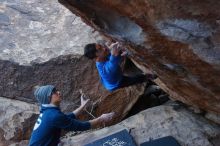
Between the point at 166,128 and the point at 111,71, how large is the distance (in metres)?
1.41

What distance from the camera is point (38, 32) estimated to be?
748 centimetres

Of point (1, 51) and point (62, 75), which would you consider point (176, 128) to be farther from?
point (1, 51)

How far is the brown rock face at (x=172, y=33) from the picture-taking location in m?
3.75

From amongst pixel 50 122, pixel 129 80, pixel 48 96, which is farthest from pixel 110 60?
pixel 50 122

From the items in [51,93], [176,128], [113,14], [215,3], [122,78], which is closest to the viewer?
[215,3]

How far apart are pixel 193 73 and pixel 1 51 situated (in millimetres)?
3816

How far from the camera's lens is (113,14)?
173 inches

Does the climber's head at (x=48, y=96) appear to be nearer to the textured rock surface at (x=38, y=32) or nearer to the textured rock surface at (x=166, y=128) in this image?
the textured rock surface at (x=166, y=128)

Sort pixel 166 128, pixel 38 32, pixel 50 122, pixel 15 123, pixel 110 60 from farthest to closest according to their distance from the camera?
pixel 38 32 → pixel 15 123 → pixel 166 128 → pixel 110 60 → pixel 50 122

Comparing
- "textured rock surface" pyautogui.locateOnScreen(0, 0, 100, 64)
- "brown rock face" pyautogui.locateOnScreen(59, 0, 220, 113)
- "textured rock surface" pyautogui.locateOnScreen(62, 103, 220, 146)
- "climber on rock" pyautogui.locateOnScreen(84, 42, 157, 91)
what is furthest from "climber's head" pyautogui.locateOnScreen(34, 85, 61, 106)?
"textured rock surface" pyautogui.locateOnScreen(0, 0, 100, 64)

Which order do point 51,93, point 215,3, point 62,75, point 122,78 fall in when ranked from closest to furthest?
point 215,3 → point 51,93 → point 122,78 → point 62,75

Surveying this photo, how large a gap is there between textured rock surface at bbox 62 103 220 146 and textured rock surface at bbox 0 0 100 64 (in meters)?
1.52

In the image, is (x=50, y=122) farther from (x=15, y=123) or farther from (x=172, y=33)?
(x=15, y=123)

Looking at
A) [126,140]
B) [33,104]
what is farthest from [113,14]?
[33,104]
